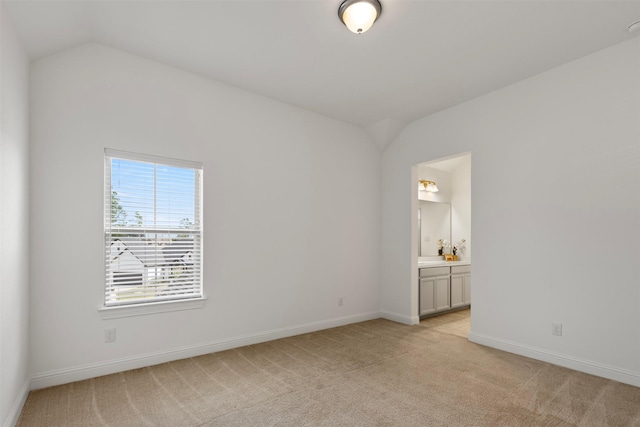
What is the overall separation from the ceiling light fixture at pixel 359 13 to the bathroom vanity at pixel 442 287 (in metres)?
3.60

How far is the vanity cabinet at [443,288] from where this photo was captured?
5.12 meters

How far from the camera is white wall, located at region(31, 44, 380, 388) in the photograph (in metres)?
2.86

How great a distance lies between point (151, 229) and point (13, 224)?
3.59ft

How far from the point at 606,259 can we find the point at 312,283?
3110 millimetres

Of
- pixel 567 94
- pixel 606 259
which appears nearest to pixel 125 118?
pixel 567 94

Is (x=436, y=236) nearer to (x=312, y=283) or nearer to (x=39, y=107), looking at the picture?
(x=312, y=283)

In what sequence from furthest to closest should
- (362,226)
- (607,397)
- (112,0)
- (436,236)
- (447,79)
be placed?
(436,236) < (362,226) < (447,79) < (607,397) < (112,0)

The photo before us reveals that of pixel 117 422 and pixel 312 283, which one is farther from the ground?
pixel 312 283

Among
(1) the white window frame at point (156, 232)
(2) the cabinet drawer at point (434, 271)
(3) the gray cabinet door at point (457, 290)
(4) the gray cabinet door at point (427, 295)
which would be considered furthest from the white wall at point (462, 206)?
(1) the white window frame at point (156, 232)

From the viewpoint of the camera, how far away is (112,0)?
2.50 m

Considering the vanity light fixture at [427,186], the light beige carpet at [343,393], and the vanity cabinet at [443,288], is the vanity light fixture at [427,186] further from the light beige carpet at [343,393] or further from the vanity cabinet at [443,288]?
the light beige carpet at [343,393]

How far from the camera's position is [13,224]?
91.3 inches

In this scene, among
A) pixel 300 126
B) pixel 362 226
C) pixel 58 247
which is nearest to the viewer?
pixel 58 247

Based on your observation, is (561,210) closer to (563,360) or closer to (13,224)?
(563,360)
